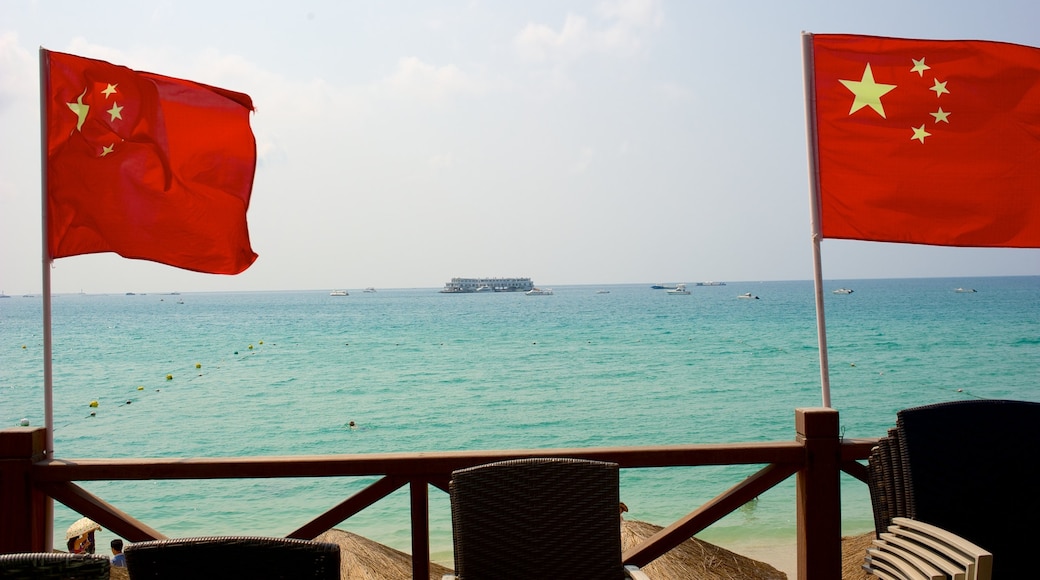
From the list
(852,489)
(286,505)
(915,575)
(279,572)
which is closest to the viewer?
(279,572)

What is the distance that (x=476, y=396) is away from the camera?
2980 centimetres

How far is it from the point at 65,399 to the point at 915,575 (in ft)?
116

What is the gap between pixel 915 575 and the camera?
9.42ft

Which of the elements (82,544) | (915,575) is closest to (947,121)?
(915,575)

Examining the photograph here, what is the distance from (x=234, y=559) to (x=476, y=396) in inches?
1096

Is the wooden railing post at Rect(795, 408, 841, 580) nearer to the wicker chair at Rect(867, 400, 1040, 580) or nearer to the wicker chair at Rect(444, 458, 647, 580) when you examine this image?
the wicker chair at Rect(867, 400, 1040, 580)

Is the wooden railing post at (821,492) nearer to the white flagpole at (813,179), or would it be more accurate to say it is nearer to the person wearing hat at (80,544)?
the white flagpole at (813,179)

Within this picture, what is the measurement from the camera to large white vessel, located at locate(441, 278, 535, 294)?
151850 mm

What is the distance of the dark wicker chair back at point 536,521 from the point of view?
303 centimetres

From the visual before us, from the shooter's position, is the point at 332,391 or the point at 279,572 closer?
the point at 279,572

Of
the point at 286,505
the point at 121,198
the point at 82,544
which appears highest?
the point at 121,198

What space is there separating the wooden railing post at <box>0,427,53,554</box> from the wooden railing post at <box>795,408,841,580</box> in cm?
336

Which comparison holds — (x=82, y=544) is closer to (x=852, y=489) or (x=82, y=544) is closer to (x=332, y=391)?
(x=852, y=489)

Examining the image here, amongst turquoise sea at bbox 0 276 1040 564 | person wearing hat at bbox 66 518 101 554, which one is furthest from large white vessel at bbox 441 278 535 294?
person wearing hat at bbox 66 518 101 554
